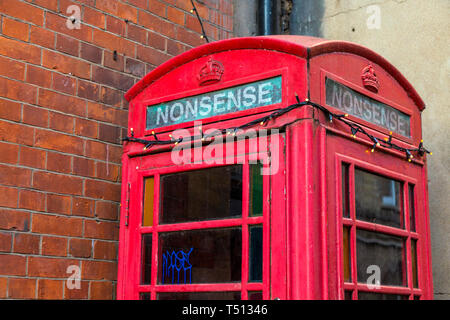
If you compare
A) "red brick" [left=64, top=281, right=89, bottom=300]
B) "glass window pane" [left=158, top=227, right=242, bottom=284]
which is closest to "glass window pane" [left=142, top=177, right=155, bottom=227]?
"glass window pane" [left=158, top=227, right=242, bottom=284]

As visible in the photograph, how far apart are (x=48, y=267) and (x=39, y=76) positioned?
3.59ft

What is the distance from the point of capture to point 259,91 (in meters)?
2.93

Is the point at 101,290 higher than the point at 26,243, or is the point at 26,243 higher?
the point at 26,243

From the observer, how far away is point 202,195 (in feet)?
9.95

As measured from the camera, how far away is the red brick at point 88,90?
362cm

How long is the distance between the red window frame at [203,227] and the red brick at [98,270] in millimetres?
327

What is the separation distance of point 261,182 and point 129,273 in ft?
3.14

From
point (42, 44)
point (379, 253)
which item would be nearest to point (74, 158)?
point (42, 44)

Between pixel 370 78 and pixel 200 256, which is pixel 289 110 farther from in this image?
pixel 200 256

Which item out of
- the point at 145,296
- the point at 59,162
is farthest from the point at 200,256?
the point at 59,162

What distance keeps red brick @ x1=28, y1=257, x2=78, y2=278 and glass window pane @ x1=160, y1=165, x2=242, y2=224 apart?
666mm

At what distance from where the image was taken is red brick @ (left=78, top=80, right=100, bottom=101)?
3.62 metres

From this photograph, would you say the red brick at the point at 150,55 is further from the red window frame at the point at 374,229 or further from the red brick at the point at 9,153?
the red window frame at the point at 374,229

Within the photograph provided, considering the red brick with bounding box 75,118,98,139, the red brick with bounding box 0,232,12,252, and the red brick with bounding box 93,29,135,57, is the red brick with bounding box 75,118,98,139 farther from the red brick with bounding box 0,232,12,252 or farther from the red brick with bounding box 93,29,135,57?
the red brick with bounding box 0,232,12,252
